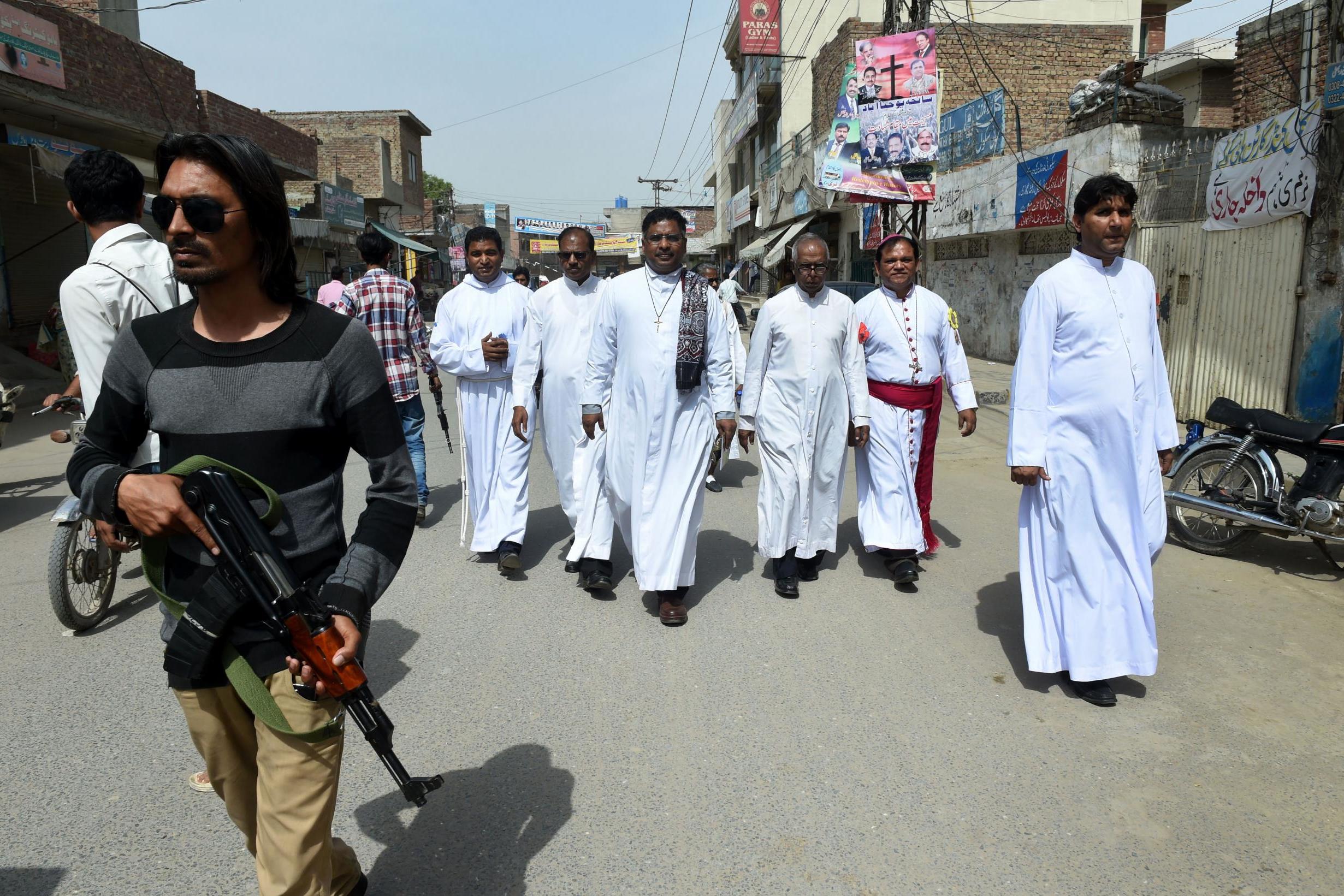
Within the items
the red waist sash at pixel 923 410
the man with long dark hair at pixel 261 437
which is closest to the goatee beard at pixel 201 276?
the man with long dark hair at pixel 261 437

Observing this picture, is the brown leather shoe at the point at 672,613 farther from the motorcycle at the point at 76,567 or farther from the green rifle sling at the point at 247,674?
the green rifle sling at the point at 247,674

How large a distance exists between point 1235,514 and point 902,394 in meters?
1.97

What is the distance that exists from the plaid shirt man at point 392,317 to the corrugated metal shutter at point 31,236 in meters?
10.7

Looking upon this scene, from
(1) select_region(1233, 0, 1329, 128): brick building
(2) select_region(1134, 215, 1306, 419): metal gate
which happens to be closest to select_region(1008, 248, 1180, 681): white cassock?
(2) select_region(1134, 215, 1306, 419): metal gate

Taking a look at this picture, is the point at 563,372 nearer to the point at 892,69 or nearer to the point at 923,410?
the point at 923,410

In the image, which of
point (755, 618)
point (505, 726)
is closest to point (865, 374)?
point (755, 618)

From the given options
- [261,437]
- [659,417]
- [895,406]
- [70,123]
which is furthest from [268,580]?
[70,123]

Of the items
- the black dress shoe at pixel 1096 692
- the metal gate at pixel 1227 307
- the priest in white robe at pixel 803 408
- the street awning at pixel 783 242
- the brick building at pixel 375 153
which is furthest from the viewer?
the brick building at pixel 375 153

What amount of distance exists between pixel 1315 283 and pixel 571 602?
7637 mm

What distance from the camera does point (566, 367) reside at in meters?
5.50

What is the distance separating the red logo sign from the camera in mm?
28391

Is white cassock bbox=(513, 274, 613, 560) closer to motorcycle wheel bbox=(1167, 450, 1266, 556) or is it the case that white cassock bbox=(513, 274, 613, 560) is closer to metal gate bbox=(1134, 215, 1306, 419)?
motorcycle wheel bbox=(1167, 450, 1266, 556)

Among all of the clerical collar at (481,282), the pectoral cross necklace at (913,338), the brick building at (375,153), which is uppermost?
the brick building at (375,153)

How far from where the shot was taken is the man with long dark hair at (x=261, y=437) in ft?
5.79
